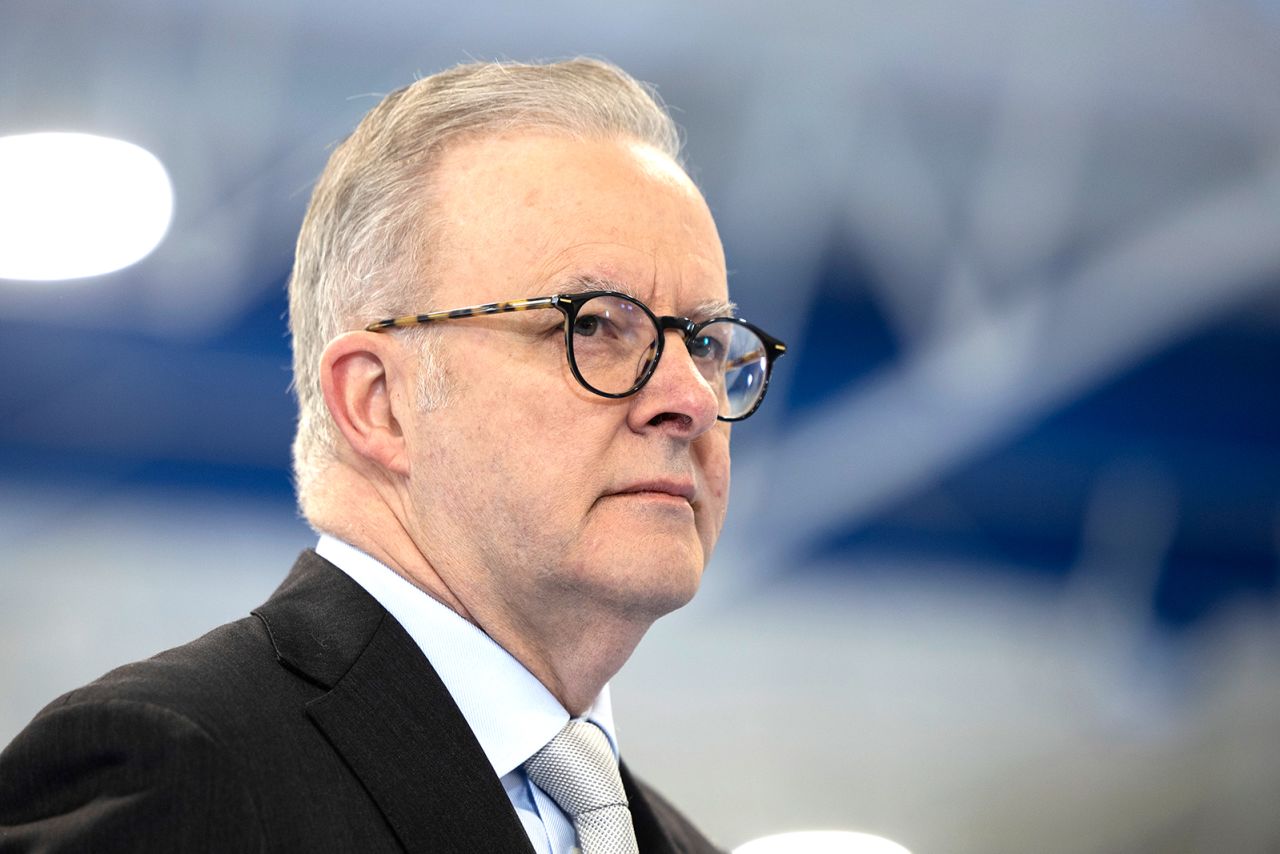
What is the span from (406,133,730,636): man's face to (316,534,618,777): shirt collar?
5 cm

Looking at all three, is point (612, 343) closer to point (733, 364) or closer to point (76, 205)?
point (733, 364)

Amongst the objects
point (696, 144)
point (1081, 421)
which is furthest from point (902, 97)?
point (1081, 421)

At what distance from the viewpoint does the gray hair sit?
1.64 meters

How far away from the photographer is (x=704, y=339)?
1.70m

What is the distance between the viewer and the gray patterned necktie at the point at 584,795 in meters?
1.45

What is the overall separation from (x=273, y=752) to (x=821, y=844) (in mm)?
1952

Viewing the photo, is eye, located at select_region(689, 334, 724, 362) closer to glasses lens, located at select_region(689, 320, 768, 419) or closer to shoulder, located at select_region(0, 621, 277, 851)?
glasses lens, located at select_region(689, 320, 768, 419)

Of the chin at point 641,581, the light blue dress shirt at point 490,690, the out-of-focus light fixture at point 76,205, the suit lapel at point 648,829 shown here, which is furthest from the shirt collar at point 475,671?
the out-of-focus light fixture at point 76,205

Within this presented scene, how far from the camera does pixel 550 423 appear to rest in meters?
1.51

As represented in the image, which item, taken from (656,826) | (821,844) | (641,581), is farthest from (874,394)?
(641,581)

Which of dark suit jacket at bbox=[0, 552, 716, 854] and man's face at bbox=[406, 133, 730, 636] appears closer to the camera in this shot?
dark suit jacket at bbox=[0, 552, 716, 854]

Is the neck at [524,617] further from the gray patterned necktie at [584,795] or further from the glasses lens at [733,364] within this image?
the glasses lens at [733,364]

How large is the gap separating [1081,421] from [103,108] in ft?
9.15

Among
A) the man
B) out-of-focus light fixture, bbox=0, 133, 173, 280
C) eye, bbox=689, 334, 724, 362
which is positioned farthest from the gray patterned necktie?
out-of-focus light fixture, bbox=0, 133, 173, 280
